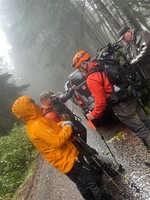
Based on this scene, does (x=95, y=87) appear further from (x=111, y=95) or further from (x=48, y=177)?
(x=48, y=177)

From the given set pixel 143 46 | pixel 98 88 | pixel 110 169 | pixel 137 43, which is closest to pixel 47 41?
pixel 137 43

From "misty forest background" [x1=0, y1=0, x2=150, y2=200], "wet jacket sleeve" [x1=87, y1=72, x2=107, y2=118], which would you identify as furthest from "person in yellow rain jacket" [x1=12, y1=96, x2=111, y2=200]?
"misty forest background" [x1=0, y1=0, x2=150, y2=200]

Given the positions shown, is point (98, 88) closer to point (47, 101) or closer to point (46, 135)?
point (46, 135)

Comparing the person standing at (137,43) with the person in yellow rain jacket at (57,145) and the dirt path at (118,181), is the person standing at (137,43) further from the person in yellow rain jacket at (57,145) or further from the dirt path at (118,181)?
the person in yellow rain jacket at (57,145)

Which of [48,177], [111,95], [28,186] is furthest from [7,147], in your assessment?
[111,95]

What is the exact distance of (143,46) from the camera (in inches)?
311

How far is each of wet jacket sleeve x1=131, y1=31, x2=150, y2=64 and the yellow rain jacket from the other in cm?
409

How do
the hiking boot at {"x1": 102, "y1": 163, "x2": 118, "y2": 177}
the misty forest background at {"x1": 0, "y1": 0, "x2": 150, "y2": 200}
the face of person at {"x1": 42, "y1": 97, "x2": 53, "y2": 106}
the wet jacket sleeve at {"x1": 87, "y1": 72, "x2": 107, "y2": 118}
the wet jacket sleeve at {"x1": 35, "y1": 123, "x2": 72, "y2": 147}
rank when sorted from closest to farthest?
1. the wet jacket sleeve at {"x1": 35, "y1": 123, "x2": 72, "y2": 147}
2. the wet jacket sleeve at {"x1": 87, "y1": 72, "x2": 107, "y2": 118}
3. the hiking boot at {"x1": 102, "y1": 163, "x2": 118, "y2": 177}
4. the face of person at {"x1": 42, "y1": 97, "x2": 53, "y2": 106}
5. the misty forest background at {"x1": 0, "y1": 0, "x2": 150, "y2": 200}

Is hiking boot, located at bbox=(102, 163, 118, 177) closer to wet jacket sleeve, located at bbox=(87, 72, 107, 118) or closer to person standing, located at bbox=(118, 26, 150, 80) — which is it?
wet jacket sleeve, located at bbox=(87, 72, 107, 118)

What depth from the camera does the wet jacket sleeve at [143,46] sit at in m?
7.83

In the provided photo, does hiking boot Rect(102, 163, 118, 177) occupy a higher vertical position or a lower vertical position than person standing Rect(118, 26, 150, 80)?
lower

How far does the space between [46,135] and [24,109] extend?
0.60m

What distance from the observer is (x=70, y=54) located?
27.6 meters

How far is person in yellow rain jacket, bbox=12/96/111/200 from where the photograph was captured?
476 cm
